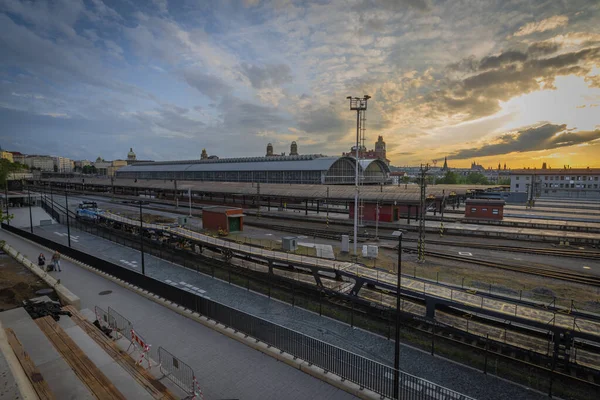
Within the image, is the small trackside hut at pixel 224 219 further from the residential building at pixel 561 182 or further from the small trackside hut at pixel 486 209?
the residential building at pixel 561 182

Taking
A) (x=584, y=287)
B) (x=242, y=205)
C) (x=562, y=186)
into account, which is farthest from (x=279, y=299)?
(x=562, y=186)

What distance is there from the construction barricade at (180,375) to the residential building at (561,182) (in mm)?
109619

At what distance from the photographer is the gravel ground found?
12.0 metres

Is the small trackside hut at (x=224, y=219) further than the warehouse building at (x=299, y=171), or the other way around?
the warehouse building at (x=299, y=171)

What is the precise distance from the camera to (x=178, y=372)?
37.0ft

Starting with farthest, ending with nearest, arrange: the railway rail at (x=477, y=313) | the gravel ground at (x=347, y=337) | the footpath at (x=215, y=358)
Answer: the railway rail at (x=477, y=313), the gravel ground at (x=347, y=337), the footpath at (x=215, y=358)

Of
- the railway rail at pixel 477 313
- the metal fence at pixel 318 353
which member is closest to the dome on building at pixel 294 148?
the railway rail at pixel 477 313

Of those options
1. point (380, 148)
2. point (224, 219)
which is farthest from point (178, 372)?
point (380, 148)

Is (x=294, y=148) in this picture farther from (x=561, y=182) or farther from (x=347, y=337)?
(x=347, y=337)

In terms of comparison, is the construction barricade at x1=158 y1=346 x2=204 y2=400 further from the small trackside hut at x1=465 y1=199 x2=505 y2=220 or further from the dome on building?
the dome on building

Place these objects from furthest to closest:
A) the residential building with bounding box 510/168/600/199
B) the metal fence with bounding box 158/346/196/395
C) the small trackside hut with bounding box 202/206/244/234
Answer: the residential building with bounding box 510/168/600/199
the small trackside hut with bounding box 202/206/244/234
the metal fence with bounding box 158/346/196/395

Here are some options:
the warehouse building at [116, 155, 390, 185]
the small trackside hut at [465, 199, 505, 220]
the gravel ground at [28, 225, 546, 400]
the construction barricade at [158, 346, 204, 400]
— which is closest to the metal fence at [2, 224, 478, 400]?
the gravel ground at [28, 225, 546, 400]

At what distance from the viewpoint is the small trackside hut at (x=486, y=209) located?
46656 mm

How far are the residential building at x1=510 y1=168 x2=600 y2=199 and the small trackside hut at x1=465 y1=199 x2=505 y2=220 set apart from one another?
59.0 m
